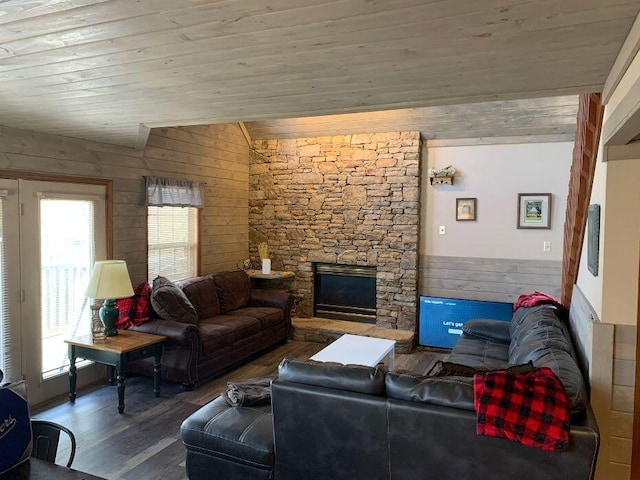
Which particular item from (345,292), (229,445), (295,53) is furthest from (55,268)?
(345,292)

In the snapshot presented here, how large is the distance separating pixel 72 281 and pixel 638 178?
4.35m

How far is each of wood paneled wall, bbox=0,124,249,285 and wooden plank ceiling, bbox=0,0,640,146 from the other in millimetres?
458

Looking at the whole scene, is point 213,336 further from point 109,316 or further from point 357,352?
point 357,352

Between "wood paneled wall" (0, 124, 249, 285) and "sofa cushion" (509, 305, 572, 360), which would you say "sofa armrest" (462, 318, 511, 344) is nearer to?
"sofa cushion" (509, 305, 572, 360)

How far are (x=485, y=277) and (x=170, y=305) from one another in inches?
141

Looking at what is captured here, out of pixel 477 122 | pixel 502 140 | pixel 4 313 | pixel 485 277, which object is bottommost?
pixel 4 313

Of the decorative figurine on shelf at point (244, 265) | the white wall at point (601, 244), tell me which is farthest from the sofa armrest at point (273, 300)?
the white wall at point (601, 244)

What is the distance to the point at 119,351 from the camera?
3.68 meters

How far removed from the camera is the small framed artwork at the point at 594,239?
2.71 meters

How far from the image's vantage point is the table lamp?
12.6 feet

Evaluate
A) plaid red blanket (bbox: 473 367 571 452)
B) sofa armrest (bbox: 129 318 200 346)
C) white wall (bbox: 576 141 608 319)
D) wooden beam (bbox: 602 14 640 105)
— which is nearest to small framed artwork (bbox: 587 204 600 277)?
white wall (bbox: 576 141 608 319)

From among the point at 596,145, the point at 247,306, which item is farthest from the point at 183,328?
the point at 596,145

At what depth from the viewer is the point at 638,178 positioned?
2.50m

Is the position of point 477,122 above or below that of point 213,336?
above
